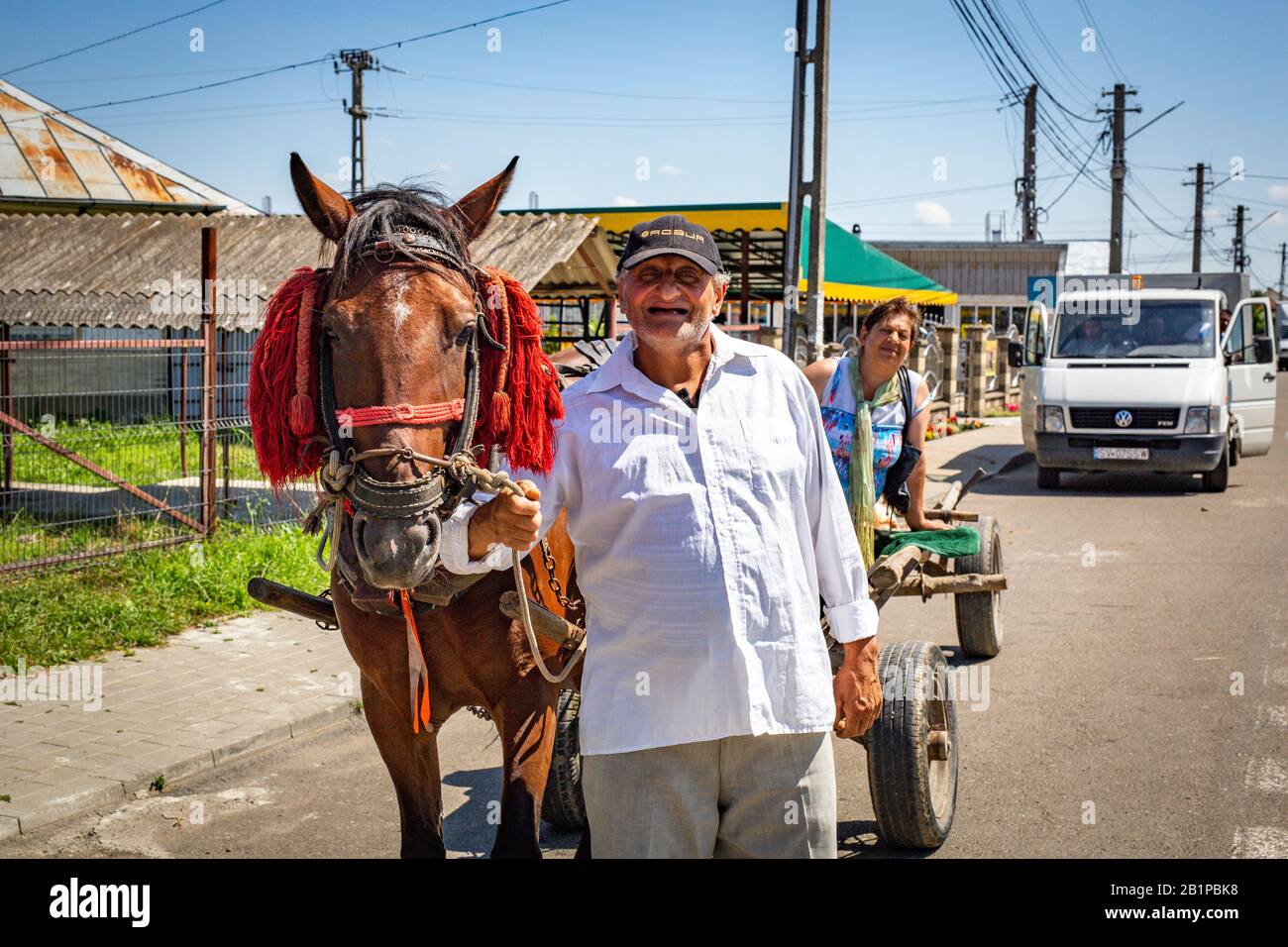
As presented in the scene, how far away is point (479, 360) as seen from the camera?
2.92 meters

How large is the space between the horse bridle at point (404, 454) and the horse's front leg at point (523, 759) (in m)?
0.80

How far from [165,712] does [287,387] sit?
3897 millimetres

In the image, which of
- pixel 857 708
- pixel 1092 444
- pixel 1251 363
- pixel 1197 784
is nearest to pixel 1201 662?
pixel 1197 784

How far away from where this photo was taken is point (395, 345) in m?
2.68

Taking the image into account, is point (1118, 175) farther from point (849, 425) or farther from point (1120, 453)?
point (849, 425)

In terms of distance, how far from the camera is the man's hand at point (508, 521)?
2.54 meters

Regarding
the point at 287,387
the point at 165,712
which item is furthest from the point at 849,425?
the point at 165,712

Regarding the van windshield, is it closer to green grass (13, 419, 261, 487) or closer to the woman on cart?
the woman on cart

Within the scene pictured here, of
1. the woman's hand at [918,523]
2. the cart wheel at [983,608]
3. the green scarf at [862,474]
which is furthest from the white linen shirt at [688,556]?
the cart wheel at [983,608]

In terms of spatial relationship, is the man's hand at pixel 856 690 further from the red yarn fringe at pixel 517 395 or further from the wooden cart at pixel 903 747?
the wooden cart at pixel 903 747

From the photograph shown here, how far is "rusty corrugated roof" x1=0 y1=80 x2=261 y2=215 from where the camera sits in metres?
17.1

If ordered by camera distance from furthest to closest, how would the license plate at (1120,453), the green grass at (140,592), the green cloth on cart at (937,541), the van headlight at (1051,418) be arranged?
the van headlight at (1051,418)
the license plate at (1120,453)
the green grass at (140,592)
the green cloth on cart at (937,541)
